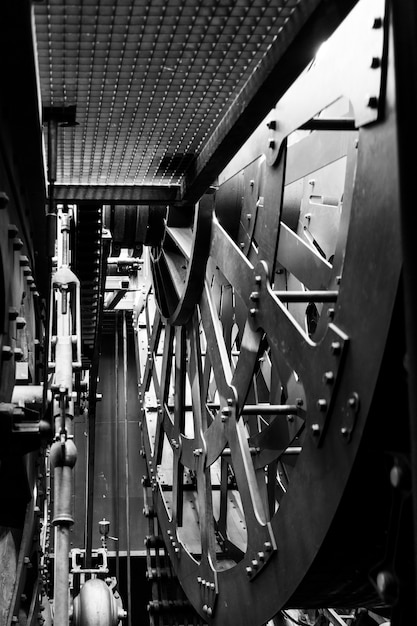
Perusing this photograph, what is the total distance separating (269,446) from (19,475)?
185 cm

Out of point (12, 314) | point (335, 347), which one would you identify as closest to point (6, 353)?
point (12, 314)

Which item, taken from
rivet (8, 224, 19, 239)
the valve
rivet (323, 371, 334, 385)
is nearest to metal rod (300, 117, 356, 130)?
rivet (323, 371, 334, 385)

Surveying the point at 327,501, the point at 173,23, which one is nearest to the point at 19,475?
the point at 327,501

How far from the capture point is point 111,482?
13664mm

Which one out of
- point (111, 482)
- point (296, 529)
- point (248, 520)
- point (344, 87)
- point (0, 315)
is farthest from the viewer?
point (111, 482)

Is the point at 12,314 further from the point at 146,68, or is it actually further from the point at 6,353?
the point at 146,68

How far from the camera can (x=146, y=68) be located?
178 inches

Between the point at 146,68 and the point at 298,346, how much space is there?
1779 millimetres

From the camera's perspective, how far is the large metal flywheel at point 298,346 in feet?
13.5

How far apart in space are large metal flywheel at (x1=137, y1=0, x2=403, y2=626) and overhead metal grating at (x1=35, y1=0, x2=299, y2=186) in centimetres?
55

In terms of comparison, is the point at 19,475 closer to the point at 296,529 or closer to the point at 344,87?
the point at 296,529

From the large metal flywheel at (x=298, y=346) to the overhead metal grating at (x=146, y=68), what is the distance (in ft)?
1.81

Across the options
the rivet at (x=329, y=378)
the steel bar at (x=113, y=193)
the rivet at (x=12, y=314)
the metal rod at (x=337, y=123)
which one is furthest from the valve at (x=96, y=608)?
the metal rod at (x=337, y=123)

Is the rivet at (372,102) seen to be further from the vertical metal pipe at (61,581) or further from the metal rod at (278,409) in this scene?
the vertical metal pipe at (61,581)
